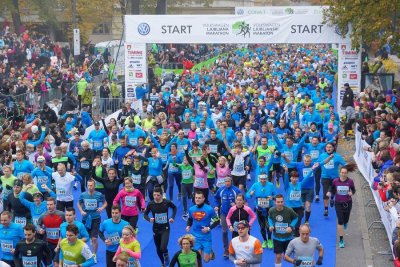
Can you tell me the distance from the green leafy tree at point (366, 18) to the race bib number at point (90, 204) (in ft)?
45.7

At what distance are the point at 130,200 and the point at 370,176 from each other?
23.6 feet

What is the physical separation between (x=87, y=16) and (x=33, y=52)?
1531 cm

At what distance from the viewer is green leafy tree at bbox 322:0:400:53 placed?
25.7m

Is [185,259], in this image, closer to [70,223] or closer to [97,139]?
[70,223]

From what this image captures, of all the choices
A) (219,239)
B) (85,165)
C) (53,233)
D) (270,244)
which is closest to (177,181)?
(85,165)

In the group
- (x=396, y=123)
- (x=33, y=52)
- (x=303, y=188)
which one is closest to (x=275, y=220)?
(x=303, y=188)

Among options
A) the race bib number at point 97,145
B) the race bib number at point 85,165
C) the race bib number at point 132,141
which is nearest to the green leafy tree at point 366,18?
the race bib number at point 132,141

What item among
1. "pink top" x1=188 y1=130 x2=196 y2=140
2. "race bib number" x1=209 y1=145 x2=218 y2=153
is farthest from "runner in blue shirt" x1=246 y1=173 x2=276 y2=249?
"pink top" x1=188 y1=130 x2=196 y2=140

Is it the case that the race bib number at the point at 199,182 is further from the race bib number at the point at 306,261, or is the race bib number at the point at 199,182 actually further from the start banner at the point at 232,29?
the start banner at the point at 232,29

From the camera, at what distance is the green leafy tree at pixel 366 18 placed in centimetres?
2567

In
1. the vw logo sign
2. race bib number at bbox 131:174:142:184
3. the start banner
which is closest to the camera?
race bib number at bbox 131:174:142:184

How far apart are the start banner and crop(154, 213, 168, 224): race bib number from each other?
1598 cm

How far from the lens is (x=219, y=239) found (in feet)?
53.4

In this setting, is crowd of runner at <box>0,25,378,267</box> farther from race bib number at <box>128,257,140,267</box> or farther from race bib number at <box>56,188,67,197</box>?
race bib number at <box>128,257,140,267</box>
